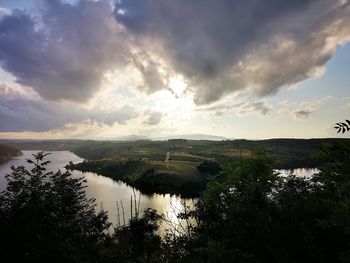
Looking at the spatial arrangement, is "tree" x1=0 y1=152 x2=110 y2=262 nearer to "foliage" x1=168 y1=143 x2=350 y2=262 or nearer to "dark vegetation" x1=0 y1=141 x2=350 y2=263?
"dark vegetation" x1=0 y1=141 x2=350 y2=263

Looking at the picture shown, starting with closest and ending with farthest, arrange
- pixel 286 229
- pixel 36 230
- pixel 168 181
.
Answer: pixel 286 229
pixel 36 230
pixel 168 181

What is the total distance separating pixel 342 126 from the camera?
888cm

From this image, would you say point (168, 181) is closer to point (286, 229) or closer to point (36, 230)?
point (36, 230)

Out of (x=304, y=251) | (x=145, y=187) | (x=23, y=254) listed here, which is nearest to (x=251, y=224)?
(x=304, y=251)

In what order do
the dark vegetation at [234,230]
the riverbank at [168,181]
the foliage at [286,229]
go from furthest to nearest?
the riverbank at [168,181]
the dark vegetation at [234,230]
the foliage at [286,229]

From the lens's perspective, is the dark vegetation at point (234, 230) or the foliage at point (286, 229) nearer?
the foliage at point (286, 229)

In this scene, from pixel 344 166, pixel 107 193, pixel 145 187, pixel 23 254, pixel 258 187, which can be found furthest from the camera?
pixel 145 187

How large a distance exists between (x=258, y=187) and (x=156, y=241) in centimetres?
2254

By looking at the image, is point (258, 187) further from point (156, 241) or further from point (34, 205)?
point (156, 241)

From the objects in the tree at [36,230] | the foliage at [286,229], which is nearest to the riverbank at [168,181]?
the tree at [36,230]

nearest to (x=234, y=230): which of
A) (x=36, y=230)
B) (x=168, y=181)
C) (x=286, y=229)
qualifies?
(x=286, y=229)

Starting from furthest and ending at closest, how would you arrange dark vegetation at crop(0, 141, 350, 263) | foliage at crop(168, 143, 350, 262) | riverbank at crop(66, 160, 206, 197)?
riverbank at crop(66, 160, 206, 197)
dark vegetation at crop(0, 141, 350, 263)
foliage at crop(168, 143, 350, 262)

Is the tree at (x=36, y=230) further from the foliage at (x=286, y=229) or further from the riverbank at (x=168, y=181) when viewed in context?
the riverbank at (x=168, y=181)

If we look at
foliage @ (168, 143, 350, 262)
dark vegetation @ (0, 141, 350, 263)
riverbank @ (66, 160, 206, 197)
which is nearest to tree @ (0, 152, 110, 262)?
dark vegetation @ (0, 141, 350, 263)
